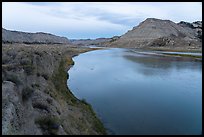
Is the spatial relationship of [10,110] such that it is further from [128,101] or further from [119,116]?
[128,101]

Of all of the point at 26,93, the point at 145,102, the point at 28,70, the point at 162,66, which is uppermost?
the point at 28,70

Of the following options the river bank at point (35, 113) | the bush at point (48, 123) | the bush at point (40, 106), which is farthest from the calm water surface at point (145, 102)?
the bush at point (48, 123)

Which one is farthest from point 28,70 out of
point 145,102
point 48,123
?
point 145,102

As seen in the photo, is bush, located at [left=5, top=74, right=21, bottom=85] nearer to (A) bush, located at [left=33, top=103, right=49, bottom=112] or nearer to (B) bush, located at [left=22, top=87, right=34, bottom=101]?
(B) bush, located at [left=22, top=87, right=34, bottom=101]

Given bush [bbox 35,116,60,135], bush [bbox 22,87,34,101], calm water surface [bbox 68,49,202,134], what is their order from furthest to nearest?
calm water surface [bbox 68,49,202,134], bush [bbox 22,87,34,101], bush [bbox 35,116,60,135]

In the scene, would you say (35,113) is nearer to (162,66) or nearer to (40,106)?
(40,106)

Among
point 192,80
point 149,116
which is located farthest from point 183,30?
point 149,116

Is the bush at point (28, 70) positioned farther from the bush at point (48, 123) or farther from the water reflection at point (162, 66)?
the water reflection at point (162, 66)

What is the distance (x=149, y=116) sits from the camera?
1552 cm

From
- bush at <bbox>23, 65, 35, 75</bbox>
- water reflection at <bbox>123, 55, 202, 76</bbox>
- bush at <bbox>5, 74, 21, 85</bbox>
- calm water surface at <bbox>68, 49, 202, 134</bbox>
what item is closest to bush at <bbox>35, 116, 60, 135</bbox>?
bush at <bbox>5, 74, 21, 85</bbox>

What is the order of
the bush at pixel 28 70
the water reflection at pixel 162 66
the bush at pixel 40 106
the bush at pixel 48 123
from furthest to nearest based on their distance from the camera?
the water reflection at pixel 162 66, the bush at pixel 28 70, the bush at pixel 40 106, the bush at pixel 48 123

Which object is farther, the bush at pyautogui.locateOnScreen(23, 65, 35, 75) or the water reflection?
the water reflection

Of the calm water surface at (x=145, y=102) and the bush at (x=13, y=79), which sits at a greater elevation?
the bush at (x=13, y=79)

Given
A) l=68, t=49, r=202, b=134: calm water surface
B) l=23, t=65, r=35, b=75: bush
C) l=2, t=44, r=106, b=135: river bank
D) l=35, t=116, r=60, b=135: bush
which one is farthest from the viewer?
l=23, t=65, r=35, b=75: bush
